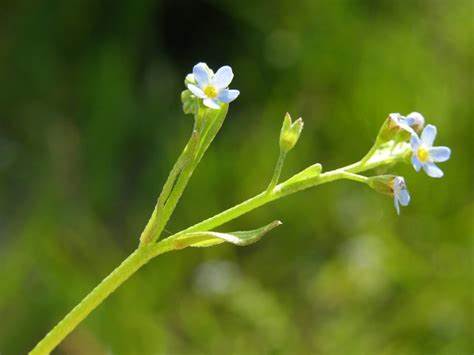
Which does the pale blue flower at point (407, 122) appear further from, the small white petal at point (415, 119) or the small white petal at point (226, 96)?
the small white petal at point (226, 96)

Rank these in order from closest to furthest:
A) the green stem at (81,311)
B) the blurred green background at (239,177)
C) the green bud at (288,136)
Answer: the green stem at (81,311), the green bud at (288,136), the blurred green background at (239,177)

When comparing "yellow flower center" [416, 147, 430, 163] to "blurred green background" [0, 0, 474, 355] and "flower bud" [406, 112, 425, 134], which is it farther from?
"blurred green background" [0, 0, 474, 355]

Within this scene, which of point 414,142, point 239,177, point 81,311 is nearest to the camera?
point 81,311

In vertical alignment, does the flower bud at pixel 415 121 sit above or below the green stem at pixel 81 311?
above

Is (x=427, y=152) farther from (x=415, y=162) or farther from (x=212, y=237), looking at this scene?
(x=212, y=237)

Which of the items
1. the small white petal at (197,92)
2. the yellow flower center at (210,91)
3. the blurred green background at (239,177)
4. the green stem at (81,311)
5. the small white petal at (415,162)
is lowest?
the green stem at (81,311)

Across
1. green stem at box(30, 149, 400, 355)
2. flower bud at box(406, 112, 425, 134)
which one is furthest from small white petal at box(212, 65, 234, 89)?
flower bud at box(406, 112, 425, 134)

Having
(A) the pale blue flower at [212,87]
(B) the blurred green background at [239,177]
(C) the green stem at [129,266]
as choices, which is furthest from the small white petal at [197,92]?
(B) the blurred green background at [239,177]

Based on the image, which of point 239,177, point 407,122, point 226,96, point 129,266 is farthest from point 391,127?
point 239,177
